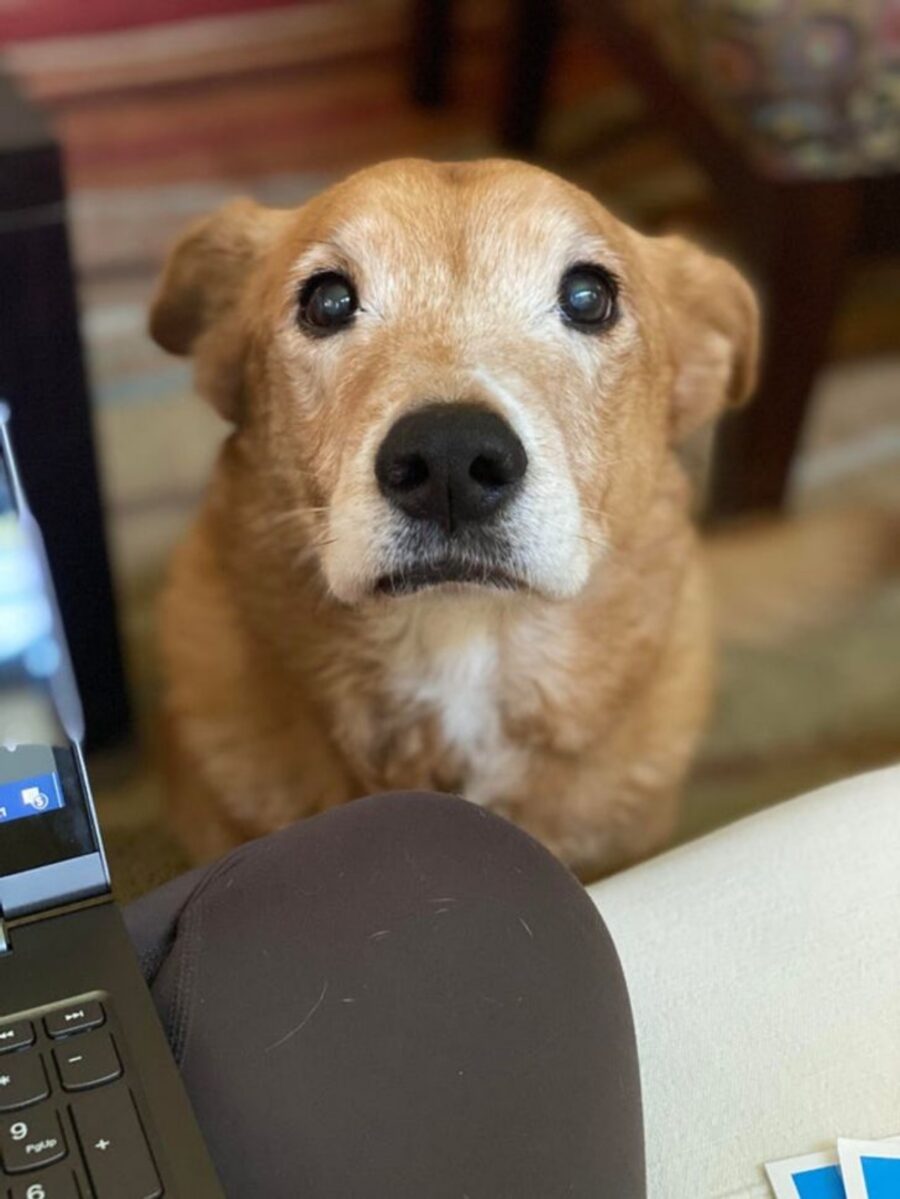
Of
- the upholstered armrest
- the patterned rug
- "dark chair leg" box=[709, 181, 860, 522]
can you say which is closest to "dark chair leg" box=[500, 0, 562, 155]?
the patterned rug

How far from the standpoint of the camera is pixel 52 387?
112 centimetres

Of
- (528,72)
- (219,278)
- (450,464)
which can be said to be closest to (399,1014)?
(450,464)

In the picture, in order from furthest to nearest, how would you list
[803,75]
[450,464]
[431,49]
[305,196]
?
1. [431,49]
2. [305,196]
3. [803,75]
4. [450,464]

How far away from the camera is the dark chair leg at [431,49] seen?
236cm

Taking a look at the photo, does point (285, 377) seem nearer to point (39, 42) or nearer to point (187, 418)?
point (187, 418)

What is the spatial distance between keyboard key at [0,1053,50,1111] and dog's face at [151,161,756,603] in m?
0.39

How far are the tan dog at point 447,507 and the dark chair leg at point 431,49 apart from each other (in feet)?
4.77

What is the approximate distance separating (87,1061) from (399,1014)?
14 centimetres

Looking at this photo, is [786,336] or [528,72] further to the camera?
[528,72]

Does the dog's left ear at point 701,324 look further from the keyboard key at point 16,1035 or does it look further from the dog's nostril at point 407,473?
the keyboard key at point 16,1035

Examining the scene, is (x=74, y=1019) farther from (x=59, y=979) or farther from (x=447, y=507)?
(x=447, y=507)

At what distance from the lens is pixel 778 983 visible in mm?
704

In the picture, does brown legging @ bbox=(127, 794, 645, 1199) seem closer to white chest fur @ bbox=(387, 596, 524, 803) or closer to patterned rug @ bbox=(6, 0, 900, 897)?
white chest fur @ bbox=(387, 596, 524, 803)

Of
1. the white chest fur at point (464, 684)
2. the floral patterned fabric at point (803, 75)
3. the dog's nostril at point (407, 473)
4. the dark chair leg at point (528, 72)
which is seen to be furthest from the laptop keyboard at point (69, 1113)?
the dark chair leg at point (528, 72)
